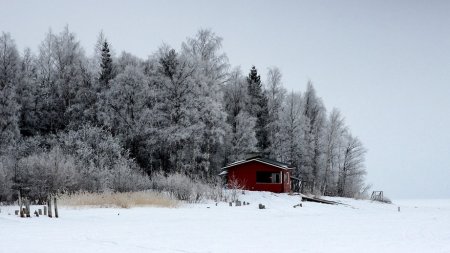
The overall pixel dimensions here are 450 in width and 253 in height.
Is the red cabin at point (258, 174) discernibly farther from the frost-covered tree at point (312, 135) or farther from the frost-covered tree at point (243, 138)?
the frost-covered tree at point (312, 135)

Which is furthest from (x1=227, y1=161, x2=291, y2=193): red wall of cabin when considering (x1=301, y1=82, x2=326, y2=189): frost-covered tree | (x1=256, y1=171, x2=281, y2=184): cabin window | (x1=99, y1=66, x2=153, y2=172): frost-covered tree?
(x1=99, y1=66, x2=153, y2=172): frost-covered tree

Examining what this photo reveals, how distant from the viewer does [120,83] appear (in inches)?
1850

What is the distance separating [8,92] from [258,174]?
25.3 m

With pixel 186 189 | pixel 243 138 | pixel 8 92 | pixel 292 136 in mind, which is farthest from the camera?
→ pixel 292 136

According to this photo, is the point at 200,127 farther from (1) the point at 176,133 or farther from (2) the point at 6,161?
(2) the point at 6,161

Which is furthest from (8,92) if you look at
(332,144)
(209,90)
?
(332,144)

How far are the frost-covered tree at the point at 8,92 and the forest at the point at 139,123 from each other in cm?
10

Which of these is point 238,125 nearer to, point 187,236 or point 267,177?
point 267,177

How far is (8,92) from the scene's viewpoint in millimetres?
43938

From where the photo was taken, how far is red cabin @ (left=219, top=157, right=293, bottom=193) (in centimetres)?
4894

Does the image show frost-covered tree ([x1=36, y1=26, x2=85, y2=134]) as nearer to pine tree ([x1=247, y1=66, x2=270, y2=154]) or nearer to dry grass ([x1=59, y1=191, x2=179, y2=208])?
pine tree ([x1=247, y1=66, x2=270, y2=154])

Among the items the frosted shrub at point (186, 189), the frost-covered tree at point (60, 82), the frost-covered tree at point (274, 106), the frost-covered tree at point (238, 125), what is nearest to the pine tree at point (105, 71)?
the frost-covered tree at point (60, 82)

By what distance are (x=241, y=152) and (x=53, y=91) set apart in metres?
21.5

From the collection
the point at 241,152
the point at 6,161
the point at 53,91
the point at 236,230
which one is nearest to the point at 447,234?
the point at 236,230
